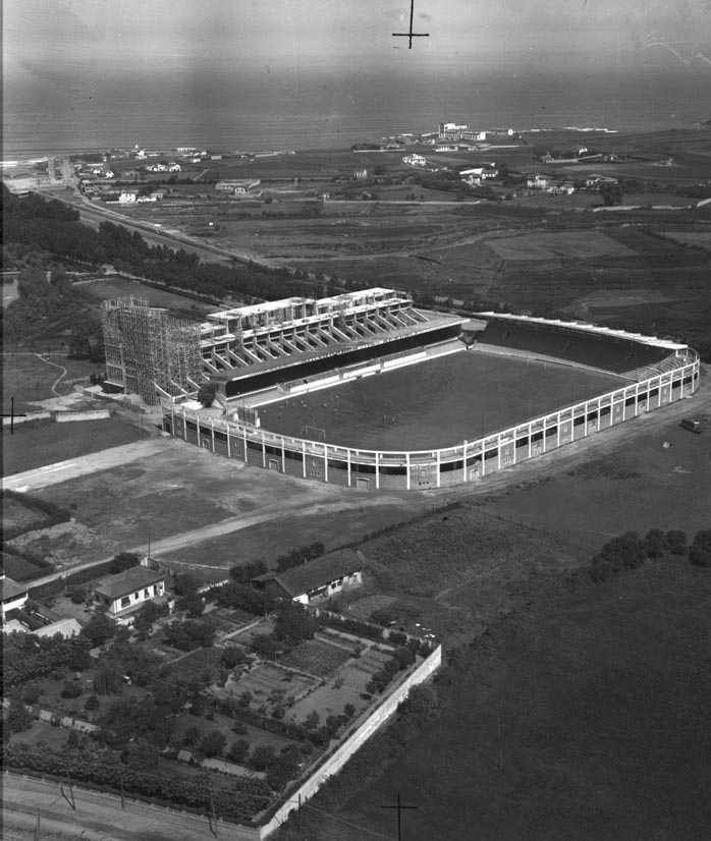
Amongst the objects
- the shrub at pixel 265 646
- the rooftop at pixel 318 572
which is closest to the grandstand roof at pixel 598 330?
the rooftop at pixel 318 572

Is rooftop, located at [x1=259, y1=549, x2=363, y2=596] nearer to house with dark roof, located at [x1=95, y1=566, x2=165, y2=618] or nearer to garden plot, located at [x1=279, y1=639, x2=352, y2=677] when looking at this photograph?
garden plot, located at [x1=279, y1=639, x2=352, y2=677]

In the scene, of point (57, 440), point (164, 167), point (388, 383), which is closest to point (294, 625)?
point (57, 440)

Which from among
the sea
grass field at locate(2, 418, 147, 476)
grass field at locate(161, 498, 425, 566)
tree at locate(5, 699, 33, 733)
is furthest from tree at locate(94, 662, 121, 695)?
the sea

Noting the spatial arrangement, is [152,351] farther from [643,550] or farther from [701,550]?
[701,550]

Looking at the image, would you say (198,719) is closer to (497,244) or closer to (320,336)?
(320,336)

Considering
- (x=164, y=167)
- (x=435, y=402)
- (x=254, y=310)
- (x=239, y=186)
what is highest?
(x=164, y=167)

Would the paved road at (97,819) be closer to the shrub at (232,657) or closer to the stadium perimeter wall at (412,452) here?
the shrub at (232,657)
